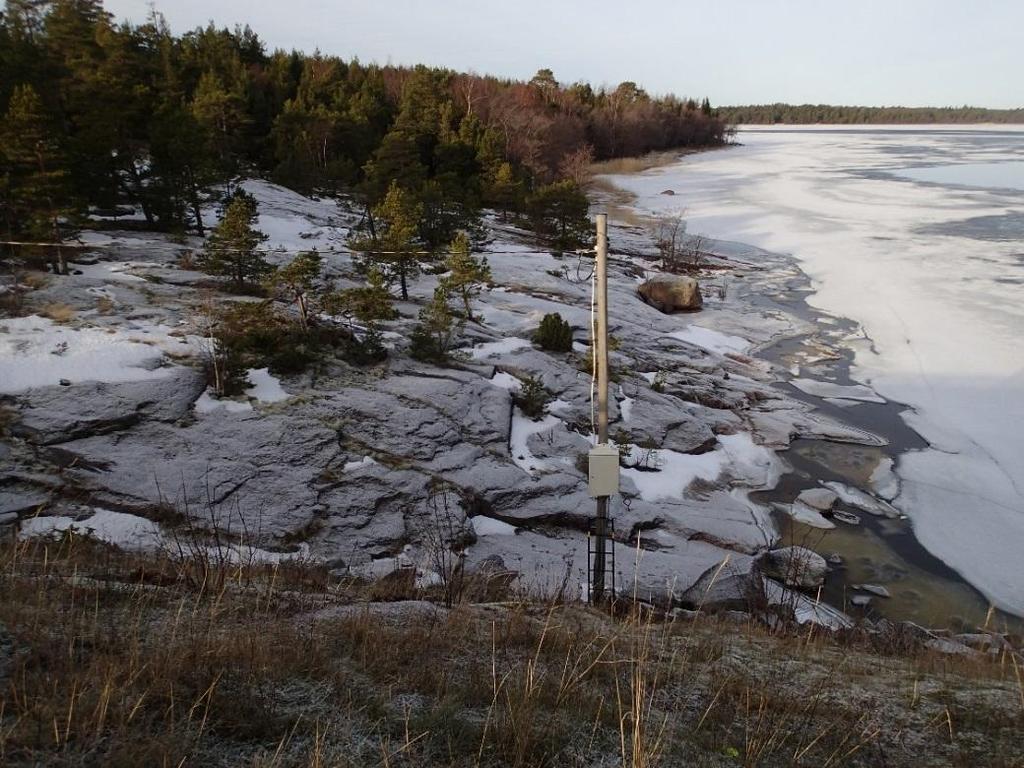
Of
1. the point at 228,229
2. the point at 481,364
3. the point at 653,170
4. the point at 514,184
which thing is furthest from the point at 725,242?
the point at 653,170

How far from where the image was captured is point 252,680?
9.93ft

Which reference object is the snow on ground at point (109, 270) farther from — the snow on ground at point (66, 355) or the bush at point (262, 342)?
the bush at point (262, 342)

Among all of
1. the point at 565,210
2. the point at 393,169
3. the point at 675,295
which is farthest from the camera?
the point at 565,210

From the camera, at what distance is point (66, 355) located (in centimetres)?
1109

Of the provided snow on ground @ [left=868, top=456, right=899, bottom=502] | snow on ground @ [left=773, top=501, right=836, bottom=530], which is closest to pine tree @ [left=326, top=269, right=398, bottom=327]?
snow on ground @ [left=773, top=501, right=836, bottom=530]

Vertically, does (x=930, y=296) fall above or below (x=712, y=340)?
above

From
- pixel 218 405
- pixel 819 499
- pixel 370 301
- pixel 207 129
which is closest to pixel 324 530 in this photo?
pixel 218 405

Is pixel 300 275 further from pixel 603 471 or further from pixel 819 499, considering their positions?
pixel 819 499

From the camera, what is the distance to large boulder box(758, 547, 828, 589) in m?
9.45

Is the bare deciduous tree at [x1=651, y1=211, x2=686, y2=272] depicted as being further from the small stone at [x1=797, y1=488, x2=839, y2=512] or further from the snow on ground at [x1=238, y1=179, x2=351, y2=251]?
the small stone at [x1=797, y1=488, x2=839, y2=512]

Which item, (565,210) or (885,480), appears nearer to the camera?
(885,480)

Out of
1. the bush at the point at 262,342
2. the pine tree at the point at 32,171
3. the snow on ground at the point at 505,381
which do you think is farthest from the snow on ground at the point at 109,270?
the snow on ground at the point at 505,381

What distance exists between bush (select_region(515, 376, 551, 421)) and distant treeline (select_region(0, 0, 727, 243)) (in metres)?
10.7

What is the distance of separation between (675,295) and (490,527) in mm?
16320
